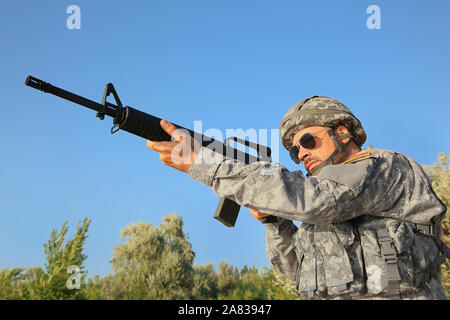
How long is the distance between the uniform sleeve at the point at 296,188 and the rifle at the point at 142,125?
2.82 ft

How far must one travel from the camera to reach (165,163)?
3.45 meters

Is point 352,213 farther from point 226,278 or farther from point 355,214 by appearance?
point 226,278

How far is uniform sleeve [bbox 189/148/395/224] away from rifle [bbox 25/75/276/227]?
0.86m

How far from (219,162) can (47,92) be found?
2.55 metres

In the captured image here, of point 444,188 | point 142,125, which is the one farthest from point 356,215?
point 444,188

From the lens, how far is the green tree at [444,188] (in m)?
10.4

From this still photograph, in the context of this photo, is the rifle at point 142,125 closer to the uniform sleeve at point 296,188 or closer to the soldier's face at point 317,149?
the soldier's face at point 317,149

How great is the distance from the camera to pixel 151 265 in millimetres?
40312

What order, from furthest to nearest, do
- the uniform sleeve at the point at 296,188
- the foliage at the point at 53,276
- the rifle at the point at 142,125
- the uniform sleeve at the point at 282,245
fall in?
the foliage at the point at 53,276
the uniform sleeve at the point at 282,245
the rifle at the point at 142,125
the uniform sleeve at the point at 296,188

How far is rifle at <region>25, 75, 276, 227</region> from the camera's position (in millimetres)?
3861

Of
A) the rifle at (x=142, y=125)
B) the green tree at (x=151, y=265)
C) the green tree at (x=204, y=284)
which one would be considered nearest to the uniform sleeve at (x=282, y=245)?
the rifle at (x=142, y=125)

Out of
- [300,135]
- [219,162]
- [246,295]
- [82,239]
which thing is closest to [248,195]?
[219,162]

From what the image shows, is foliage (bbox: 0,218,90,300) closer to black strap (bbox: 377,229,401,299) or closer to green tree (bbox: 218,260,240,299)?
black strap (bbox: 377,229,401,299)
